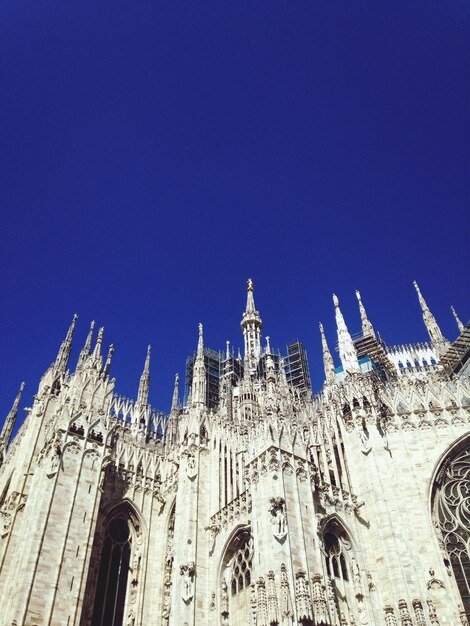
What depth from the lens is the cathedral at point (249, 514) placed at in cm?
2180

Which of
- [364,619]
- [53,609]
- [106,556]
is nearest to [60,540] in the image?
[53,609]

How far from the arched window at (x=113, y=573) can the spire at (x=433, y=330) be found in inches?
1271

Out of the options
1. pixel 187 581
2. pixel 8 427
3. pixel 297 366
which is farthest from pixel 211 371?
pixel 187 581

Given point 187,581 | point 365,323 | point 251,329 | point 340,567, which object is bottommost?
point 340,567

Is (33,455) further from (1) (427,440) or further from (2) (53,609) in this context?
(1) (427,440)

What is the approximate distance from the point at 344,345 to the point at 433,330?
1350 centimetres

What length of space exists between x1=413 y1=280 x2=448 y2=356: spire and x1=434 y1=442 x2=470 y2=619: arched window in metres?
22.1

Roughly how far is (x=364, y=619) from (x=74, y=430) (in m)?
17.8

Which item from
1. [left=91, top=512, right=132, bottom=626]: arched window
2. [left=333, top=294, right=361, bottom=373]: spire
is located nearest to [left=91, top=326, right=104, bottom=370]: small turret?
[left=91, top=512, right=132, bottom=626]: arched window

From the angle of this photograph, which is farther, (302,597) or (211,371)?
(211,371)

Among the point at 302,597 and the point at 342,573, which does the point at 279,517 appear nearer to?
the point at 302,597

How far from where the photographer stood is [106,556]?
1145 inches

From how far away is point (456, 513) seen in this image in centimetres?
2502

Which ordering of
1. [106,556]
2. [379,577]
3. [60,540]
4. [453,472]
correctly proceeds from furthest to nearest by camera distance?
[106,556] < [453,472] < [60,540] < [379,577]
